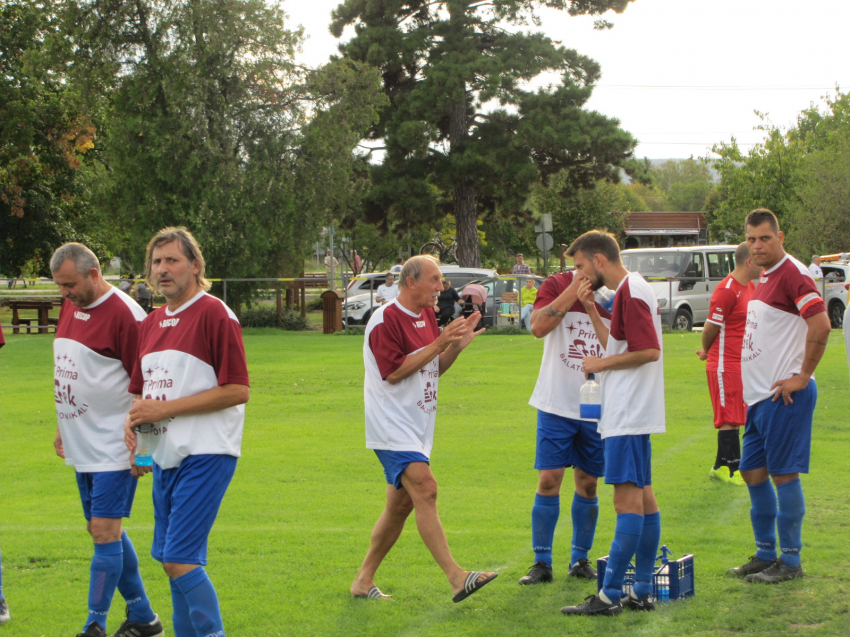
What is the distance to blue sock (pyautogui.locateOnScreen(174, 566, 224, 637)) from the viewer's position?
4.02m

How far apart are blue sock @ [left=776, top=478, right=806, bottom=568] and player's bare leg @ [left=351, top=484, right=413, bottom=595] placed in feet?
7.42

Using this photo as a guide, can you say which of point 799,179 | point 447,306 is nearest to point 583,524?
point 447,306

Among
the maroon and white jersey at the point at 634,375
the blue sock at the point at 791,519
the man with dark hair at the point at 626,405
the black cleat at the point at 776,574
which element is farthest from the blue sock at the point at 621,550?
the blue sock at the point at 791,519

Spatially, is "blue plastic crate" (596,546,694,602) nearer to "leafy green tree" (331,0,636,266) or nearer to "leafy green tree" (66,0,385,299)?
"leafy green tree" (66,0,385,299)

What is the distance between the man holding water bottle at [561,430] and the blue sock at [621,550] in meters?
0.71

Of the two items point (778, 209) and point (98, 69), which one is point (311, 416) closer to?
point (98, 69)

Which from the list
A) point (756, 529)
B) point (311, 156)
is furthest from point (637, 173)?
point (756, 529)

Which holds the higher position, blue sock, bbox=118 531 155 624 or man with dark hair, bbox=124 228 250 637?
man with dark hair, bbox=124 228 250 637

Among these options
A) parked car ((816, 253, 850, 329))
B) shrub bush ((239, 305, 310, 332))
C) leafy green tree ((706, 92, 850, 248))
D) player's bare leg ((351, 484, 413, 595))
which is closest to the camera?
player's bare leg ((351, 484, 413, 595))

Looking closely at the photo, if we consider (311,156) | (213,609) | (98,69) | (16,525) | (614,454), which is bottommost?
(16,525)

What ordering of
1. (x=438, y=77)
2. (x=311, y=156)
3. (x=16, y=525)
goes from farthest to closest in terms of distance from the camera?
(x=438, y=77)
(x=311, y=156)
(x=16, y=525)

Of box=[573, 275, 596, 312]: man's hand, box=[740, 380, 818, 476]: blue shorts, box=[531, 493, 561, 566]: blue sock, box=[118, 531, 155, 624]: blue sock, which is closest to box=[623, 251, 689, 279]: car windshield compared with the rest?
box=[740, 380, 818, 476]: blue shorts

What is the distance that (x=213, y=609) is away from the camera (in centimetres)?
406

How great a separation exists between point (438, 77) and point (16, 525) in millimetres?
30706
